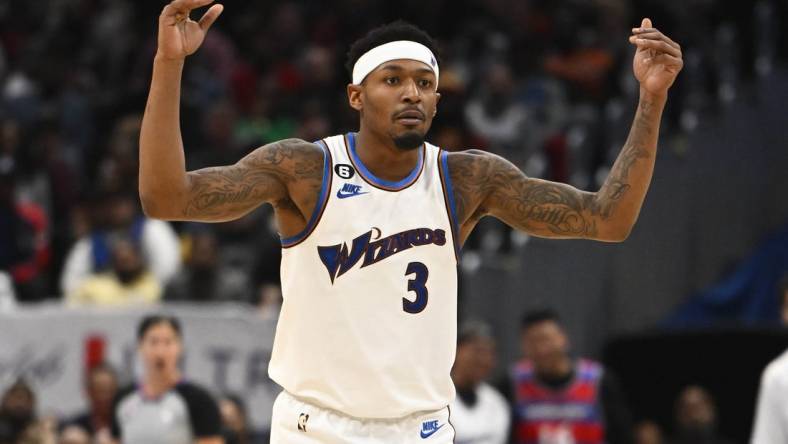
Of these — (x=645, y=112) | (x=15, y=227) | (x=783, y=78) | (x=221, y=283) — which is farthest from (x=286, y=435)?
(x=783, y=78)

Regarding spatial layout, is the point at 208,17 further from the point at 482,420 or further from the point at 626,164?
the point at 482,420

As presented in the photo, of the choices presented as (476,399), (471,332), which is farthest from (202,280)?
(476,399)

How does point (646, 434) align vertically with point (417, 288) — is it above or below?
below

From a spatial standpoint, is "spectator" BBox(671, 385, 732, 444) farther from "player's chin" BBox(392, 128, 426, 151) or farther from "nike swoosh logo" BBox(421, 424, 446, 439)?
"player's chin" BBox(392, 128, 426, 151)

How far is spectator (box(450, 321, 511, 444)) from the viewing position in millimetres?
11125

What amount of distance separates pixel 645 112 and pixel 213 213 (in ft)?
5.59

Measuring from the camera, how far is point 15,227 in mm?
13781

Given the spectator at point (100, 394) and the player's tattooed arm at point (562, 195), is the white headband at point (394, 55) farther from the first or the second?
the spectator at point (100, 394)

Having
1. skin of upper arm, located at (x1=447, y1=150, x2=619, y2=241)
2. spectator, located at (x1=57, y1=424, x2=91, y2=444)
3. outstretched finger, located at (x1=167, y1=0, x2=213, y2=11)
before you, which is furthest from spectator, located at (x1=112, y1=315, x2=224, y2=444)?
outstretched finger, located at (x1=167, y1=0, x2=213, y2=11)

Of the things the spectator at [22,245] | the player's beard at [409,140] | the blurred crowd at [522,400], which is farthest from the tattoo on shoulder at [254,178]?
the spectator at [22,245]

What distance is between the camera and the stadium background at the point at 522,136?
43.5 feet

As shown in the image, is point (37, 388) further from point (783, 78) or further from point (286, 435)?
point (783, 78)

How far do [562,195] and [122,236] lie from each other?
735 cm

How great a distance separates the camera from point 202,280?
12.9 m
